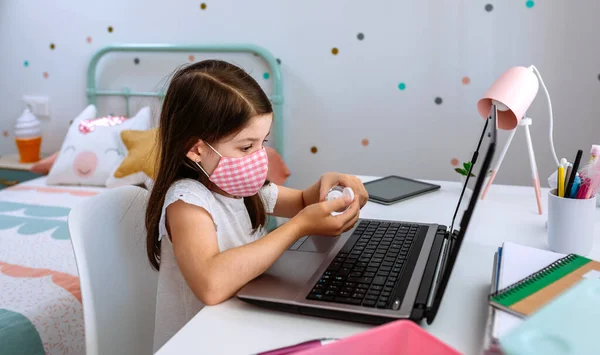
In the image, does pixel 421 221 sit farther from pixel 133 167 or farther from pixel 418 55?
pixel 133 167

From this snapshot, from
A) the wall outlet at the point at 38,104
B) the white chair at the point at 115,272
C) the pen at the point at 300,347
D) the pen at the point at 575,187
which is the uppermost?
the pen at the point at 575,187

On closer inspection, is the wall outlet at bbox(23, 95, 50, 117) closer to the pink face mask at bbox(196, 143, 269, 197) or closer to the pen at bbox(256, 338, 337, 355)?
the pink face mask at bbox(196, 143, 269, 197)

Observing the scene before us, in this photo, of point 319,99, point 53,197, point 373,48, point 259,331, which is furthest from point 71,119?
point 259,331

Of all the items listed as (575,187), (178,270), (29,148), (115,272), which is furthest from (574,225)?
(29,148)

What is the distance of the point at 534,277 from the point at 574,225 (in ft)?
0.85

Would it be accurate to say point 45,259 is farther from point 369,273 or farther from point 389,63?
point 389,63

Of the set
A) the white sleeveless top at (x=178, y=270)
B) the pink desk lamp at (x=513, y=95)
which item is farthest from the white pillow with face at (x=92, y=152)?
the pink desk lamp at (x=513, y=95)

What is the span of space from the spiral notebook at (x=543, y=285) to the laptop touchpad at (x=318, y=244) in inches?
13.5

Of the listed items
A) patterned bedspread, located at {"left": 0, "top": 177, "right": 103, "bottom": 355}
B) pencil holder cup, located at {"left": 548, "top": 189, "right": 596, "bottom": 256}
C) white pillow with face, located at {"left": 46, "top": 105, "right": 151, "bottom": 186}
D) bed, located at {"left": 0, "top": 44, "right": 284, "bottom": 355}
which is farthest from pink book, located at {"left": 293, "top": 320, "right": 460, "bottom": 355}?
white pillow with face, located at {"left": 46, "top": 105, "right": 151, "bottom": 186}

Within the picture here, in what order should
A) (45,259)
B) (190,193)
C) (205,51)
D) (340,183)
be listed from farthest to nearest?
(205,51)
(45,259)
(340,183)
(190,193)

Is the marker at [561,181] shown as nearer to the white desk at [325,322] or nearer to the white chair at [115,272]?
the white desk at [325,322]

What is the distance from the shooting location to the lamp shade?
114 cm

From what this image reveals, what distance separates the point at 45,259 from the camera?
171cm

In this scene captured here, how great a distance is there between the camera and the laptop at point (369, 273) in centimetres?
72
